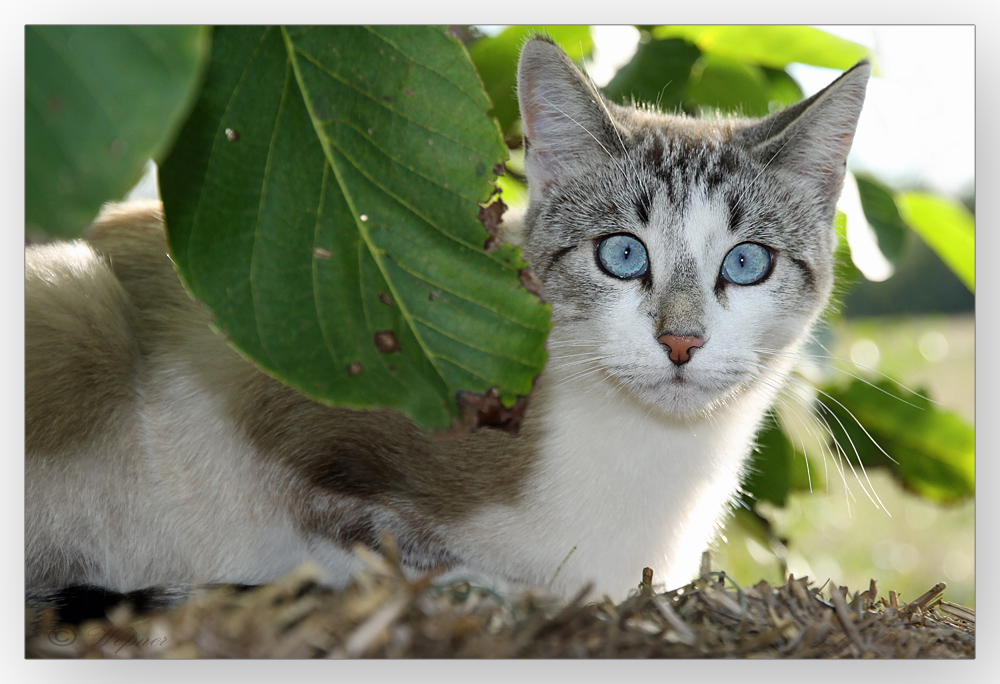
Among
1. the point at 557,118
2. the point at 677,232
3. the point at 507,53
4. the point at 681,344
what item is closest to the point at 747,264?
the point at 677,232

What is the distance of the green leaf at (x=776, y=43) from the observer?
184cm

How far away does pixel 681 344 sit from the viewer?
1434mm

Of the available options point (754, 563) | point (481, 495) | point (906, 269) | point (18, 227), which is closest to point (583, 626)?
point (481, 495)

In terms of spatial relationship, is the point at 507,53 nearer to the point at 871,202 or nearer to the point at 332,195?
the point at 332,195

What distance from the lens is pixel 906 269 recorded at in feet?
8.91

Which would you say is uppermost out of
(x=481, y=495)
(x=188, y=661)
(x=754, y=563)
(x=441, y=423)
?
(x=441, y=423)

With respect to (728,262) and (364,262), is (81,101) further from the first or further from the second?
(728,262)

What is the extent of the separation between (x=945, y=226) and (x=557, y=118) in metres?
1.19

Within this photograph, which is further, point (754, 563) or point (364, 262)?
point (754, 563)

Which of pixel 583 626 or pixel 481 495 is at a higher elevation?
pixel 481 495

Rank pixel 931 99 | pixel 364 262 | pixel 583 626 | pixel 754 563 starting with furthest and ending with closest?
pixel 754 563 → pixel 931 99 → pixel 583 626 → pixel 364 262

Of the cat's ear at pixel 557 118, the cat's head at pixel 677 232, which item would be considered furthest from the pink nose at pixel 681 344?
the cat's ear at pixel 557 118

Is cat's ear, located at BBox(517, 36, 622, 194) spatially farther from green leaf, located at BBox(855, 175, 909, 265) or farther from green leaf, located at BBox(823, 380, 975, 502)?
green leaf, located at BBox(823, 380, 975, 502)

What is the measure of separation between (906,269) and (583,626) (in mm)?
2046
